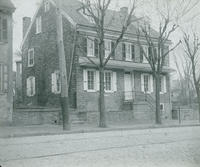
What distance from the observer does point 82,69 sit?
26.2m

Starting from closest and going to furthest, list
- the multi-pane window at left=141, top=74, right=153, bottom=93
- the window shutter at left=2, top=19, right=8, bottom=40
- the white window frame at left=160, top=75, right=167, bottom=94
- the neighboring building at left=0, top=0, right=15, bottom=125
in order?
the neighboring building at left=0, top=0, right=15, bottom=125, the window shutter at left=2, top=19, right=8, bottom=40, the multi-pane window at left=141, top=74, right=153, bottom=93, the white window frame at left=160, top=75, right=167, bottom=94

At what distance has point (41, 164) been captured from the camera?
7.22 m

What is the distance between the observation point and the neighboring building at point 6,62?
2009cm

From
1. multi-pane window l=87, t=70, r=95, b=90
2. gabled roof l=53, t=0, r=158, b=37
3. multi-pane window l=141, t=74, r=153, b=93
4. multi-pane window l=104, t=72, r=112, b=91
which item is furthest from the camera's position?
multi-pane window l=141, t=74, r=153, b=93

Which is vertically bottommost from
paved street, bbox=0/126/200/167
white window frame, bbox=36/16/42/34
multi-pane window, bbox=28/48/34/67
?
paved street, bbox=0/126/200/167

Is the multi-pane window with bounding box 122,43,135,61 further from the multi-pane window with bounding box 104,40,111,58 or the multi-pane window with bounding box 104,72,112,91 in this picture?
the multi-pane window with bounding box 104,72,112,91

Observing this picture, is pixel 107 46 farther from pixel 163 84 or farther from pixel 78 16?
pixel 163 84

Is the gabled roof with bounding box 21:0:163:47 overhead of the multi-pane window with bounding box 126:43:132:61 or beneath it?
overhead

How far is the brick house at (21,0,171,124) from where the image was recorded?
2631 cm

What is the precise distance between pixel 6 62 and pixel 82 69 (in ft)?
23.6

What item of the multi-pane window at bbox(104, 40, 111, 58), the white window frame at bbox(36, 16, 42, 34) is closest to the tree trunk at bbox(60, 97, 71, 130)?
the multi-pane window at bbox(104, 40, 111, 58)

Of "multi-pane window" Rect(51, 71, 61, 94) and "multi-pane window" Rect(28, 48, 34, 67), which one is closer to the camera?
"multi-pane window" Rect(51, 71, 61, 94)

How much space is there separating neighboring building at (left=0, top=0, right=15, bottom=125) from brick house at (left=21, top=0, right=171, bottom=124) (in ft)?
18.3

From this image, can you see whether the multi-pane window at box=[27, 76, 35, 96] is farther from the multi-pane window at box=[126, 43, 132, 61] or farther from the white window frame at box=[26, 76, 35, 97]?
the multi-pane window at box=[126, 43, 132, 61]
